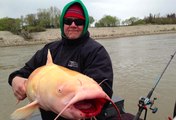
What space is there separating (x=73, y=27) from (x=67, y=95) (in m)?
0.99

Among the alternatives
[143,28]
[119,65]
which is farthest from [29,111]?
[143,28]

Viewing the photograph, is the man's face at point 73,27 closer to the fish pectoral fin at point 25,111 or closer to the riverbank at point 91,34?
the fish pectoral fin at point 25,111

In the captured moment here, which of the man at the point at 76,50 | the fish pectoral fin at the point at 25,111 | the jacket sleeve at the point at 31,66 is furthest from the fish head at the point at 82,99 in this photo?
the jacket sleeve at the point at 31,66

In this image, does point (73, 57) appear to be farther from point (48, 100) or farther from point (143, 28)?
point (143, 28)

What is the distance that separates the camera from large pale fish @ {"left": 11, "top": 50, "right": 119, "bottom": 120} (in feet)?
5.36

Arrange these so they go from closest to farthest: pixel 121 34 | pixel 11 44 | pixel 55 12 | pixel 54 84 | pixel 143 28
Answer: pixel 54 84 → pixel 11 44 → pixel 121 34 → pixel 143 28 → pixel 55 12

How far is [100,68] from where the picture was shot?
229 cm

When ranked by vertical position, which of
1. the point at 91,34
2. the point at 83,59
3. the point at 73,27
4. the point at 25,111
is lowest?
the point at 91,34

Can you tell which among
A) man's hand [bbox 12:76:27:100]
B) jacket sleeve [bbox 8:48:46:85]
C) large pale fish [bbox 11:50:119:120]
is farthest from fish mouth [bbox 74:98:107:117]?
jacket sleeve [bbox 8:48:46:85]

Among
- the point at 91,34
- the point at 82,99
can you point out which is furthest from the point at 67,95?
the point at 91,34

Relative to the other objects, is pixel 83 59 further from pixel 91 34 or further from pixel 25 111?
pixel 91 34

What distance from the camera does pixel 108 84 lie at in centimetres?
221

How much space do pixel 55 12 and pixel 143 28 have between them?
2211 cm

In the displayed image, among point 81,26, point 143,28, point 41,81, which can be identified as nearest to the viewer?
point 41,81
